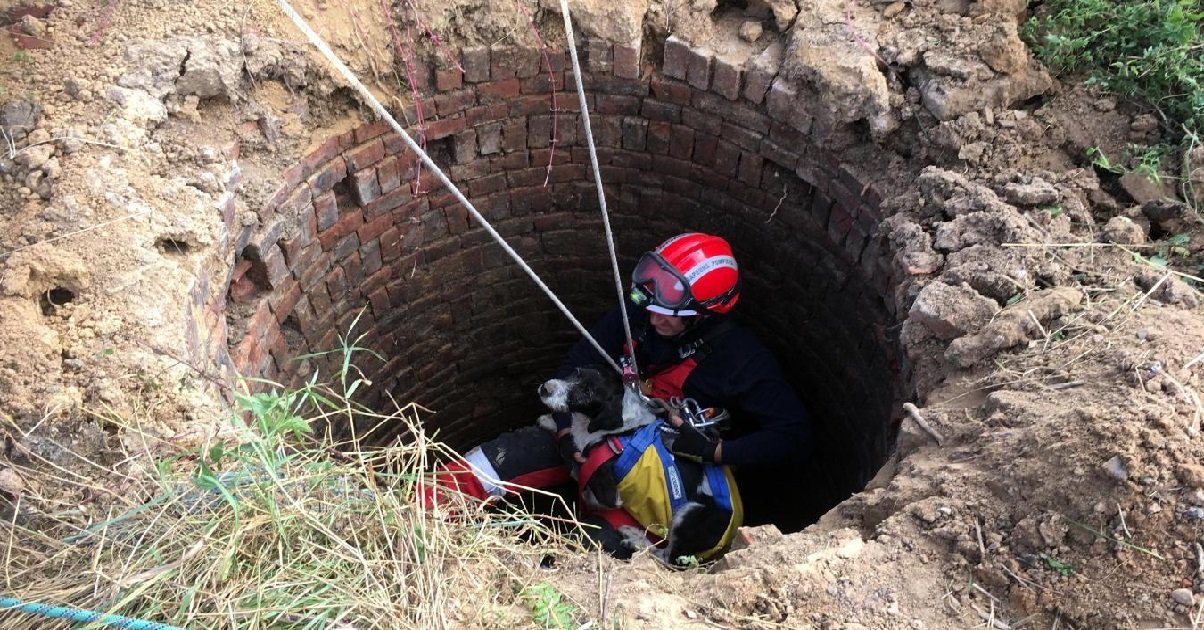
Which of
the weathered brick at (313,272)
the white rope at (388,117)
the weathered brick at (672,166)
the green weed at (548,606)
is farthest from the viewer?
the weathered brick at (672,166)

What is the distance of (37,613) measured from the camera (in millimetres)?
1452

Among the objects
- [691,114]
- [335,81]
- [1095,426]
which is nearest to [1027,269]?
[1095,426]

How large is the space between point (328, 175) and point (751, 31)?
5.84 ft

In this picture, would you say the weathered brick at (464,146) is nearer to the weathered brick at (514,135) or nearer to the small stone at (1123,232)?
the weathered brick at (514,135)

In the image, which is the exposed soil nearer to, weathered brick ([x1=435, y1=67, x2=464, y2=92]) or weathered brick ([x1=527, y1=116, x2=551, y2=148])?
weathered brick ([x1=435, y1=67, x2=464, y2=92])

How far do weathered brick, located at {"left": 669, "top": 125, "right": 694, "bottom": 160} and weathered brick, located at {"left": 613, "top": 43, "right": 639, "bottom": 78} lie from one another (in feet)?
1.06

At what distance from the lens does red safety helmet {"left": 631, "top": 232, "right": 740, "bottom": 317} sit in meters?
3.27

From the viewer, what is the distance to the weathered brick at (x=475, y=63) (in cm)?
326

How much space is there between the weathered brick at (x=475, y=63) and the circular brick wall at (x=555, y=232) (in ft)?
0.03

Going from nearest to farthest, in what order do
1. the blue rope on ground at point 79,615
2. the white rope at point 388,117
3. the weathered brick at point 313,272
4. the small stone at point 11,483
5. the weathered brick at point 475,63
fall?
the blue rope on ground at point 79,615 < the small stone at point 11,483 < the white rope at point 388,117 < the weathered brick at point 313,272 < the weathered brick at point 475,63

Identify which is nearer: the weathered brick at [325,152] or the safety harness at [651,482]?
the weathered brick at [325,152]

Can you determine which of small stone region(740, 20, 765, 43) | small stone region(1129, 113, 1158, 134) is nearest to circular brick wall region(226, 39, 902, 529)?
small stone region(740, 20, 765, 43)

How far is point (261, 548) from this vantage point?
5.06 ft

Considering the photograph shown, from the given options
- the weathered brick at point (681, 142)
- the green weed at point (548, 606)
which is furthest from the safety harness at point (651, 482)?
the green weed at point (548, 606)
